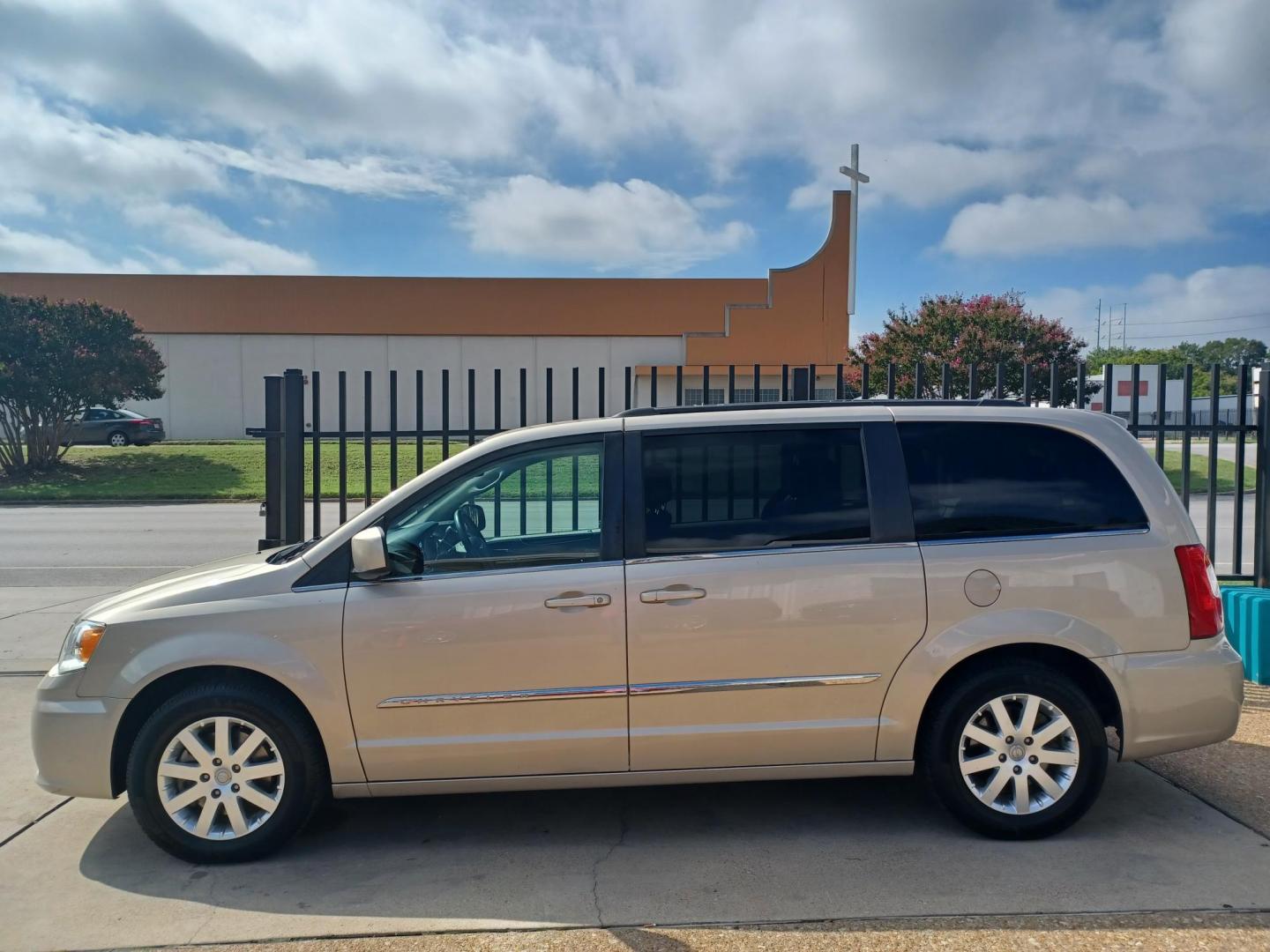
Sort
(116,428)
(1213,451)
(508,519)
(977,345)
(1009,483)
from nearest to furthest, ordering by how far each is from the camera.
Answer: (1009,483), (508,519), (1213,451), (977,345), (116,428)

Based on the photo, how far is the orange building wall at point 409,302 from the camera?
3938 centimetres

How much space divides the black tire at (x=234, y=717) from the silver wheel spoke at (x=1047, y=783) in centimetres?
300

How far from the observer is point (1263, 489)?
7574 millimetres

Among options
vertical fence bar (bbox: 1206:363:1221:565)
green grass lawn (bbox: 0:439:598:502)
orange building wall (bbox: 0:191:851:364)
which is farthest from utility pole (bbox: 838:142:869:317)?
vertical fence bar (bbox: 1206:363:1221:565)

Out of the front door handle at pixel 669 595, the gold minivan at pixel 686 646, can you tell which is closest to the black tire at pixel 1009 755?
the gold minivan at pixel 686 646

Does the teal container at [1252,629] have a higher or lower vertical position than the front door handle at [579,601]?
lower

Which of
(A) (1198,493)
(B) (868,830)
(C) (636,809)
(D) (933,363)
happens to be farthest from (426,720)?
(A) (1198,493)

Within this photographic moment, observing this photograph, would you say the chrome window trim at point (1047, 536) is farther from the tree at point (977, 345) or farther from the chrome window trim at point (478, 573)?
the tree at point (977, 345)

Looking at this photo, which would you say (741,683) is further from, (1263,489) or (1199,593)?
(1263,489)

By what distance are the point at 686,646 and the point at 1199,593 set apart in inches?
86.7

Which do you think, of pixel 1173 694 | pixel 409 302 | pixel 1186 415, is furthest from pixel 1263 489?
pixel 409 302

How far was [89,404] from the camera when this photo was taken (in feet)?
83.3

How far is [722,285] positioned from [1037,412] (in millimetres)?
35527

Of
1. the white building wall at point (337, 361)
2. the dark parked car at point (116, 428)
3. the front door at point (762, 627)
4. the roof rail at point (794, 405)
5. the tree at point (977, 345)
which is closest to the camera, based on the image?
the front door at point (762, 627)
